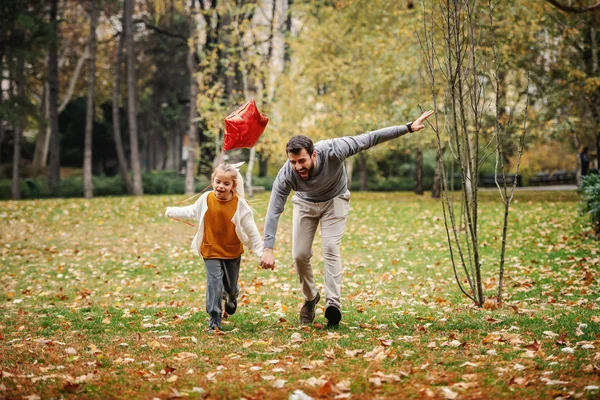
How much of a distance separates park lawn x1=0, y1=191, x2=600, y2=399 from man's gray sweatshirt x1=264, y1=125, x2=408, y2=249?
1226mm

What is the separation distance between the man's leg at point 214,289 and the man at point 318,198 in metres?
0.73

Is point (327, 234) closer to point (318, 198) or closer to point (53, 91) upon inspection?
point (318, 198)

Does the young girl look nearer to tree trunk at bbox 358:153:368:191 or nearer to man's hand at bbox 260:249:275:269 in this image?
man's hand at bbox 260:249:275:269

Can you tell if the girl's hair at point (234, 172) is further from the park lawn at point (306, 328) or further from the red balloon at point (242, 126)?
the park lawn at point (306, 328)

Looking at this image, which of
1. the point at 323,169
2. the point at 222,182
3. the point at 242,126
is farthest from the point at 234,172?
the point at 323,169

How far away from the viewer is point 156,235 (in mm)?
16672

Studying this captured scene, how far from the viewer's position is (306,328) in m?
6.43

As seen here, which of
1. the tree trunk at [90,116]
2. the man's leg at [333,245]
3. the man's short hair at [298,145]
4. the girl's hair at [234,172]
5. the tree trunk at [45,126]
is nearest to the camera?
the man's short hair at [298,145]

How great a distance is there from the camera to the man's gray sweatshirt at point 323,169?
5918mm

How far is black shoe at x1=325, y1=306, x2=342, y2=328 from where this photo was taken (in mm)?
6352

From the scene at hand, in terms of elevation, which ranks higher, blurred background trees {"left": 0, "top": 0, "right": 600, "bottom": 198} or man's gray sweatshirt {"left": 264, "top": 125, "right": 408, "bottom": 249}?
blurred background trees {"left": 0, "top": 0, "right": 600, "bottom": 198}

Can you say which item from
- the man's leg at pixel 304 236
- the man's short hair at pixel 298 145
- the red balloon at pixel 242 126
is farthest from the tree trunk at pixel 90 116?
the man's short hair at pixel 298 145

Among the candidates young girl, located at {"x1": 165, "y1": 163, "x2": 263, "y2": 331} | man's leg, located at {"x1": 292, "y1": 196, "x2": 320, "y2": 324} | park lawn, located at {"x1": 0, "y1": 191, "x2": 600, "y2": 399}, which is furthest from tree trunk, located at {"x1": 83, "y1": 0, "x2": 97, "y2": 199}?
man's leg, located at {"x1": 292, "y1": 196, "x2": 320, "y2": 324}

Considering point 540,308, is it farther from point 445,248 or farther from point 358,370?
point 445,248
